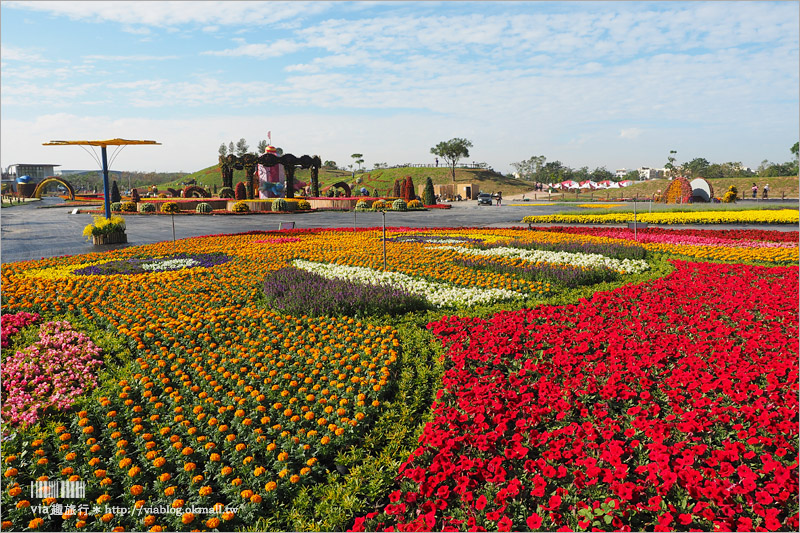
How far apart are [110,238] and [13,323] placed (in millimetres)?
11725

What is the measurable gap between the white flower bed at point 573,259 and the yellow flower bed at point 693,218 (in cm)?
1048

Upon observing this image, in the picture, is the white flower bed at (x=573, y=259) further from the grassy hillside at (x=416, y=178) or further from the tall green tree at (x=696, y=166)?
the tall green tree at (x=696, y=166)

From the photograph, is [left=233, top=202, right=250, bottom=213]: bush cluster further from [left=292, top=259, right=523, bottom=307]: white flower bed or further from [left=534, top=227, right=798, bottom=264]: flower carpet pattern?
[left=292, top=259, right=523, bottom=307]: white flower bed

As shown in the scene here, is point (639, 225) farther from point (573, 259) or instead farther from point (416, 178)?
point (416, 178)

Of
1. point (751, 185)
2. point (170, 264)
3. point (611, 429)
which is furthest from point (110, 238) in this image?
point (751, 185)

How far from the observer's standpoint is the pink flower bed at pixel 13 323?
6684mm

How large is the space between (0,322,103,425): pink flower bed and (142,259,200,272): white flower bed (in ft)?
16.4

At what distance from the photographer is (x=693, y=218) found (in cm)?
2373

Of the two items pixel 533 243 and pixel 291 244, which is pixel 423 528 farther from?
pixel 291 244

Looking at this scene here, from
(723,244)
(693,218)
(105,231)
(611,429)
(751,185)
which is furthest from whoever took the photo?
(751,185)

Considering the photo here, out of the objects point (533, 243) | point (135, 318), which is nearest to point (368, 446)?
point (135, 318)

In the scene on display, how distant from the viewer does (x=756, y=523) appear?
298 centimetres

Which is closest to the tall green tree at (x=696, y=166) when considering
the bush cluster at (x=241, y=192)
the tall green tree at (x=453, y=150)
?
the tall green tree at (x=453, y=150)

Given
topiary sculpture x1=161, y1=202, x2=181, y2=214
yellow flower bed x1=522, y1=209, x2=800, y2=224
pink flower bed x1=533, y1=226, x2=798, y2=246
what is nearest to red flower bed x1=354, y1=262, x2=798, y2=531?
pink flower bed x1=533, y1=226, x2=798, y2=246
